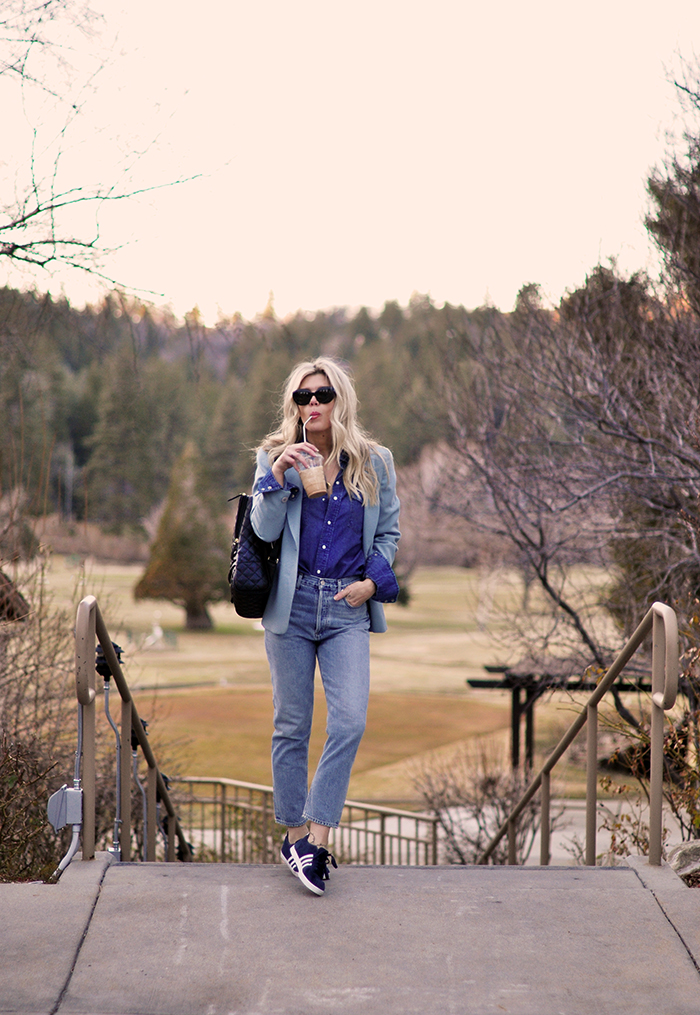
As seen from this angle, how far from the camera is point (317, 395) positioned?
3414mm

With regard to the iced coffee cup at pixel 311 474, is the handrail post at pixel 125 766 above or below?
below

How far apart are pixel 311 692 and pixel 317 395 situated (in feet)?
3.42

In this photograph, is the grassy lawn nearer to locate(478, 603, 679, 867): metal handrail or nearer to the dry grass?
the dry grass

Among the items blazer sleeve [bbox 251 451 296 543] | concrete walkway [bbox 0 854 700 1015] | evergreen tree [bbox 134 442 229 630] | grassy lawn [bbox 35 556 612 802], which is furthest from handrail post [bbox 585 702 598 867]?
evergreen tree [bbox 134 442 229 630]

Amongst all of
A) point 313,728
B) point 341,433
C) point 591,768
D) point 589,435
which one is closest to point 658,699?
Result: point 591,768

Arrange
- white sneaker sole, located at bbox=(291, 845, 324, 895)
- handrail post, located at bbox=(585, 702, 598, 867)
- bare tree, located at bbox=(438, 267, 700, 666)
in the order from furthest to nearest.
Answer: bare tree, located at bbox=(438, 267, 700, 666) → handrail post, located at bbox=(585, 702, 598, 867) → white sneaker sole, located at bbox=(291, 845, 324, 895)

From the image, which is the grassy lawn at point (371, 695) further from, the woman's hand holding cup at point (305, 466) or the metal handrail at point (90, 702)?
the woman's hand holding cup at point (305, 466)

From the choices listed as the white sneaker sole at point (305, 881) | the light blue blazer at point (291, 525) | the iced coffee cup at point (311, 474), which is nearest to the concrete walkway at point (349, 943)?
the white sneaker sole at point (305, 881)

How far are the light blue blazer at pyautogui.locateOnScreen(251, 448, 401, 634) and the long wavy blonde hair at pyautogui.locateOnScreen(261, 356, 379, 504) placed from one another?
1.9 inches

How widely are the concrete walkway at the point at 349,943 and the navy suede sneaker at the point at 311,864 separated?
48mm

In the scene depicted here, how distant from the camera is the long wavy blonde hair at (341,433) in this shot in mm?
3385

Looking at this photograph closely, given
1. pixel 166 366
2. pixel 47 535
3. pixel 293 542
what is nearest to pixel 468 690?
pixel 47 535

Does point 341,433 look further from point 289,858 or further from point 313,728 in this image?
point 313,728

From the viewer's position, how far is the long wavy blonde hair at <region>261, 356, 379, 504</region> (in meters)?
3.38
